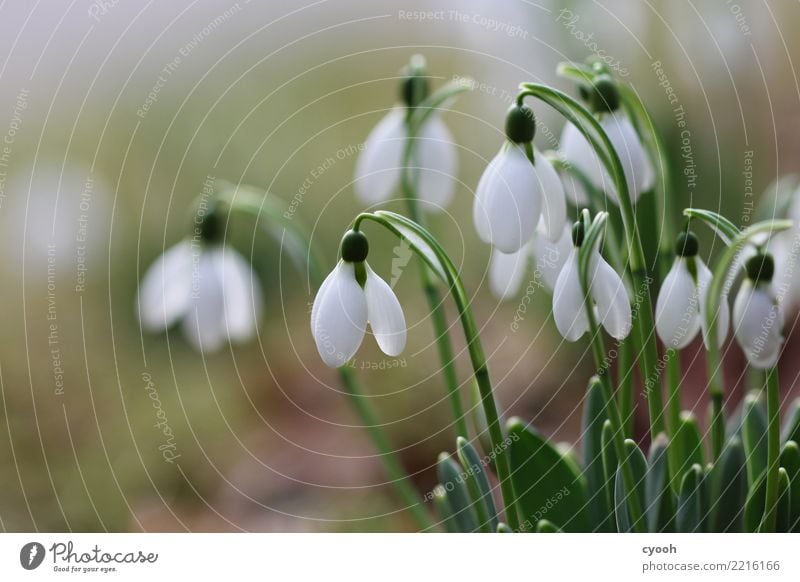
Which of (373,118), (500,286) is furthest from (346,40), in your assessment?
(500,286)

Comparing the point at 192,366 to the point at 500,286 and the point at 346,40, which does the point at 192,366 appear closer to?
the point at 346,40

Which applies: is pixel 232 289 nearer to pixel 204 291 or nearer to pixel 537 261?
pixel 204 291
